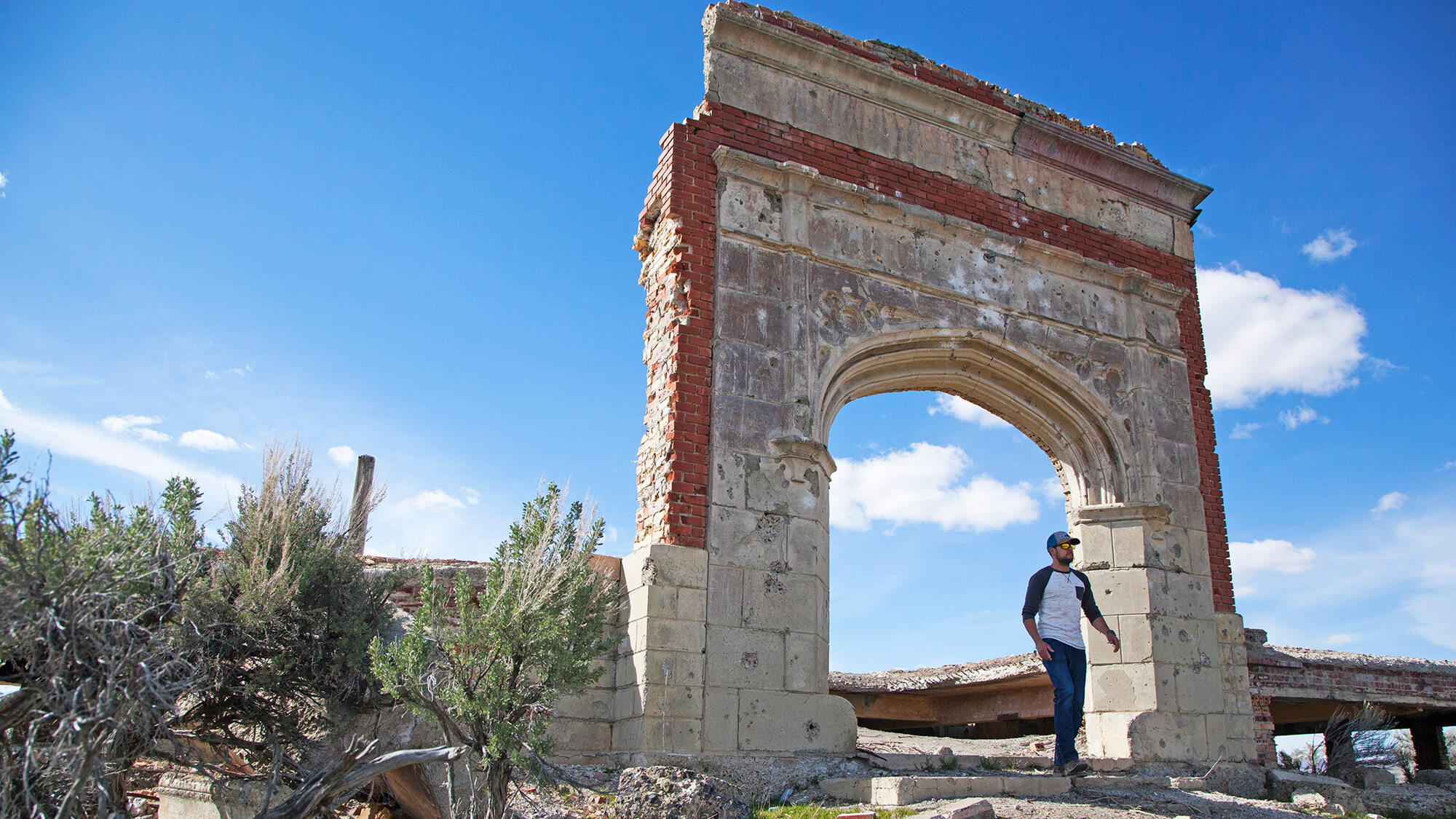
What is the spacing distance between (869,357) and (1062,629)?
255cm

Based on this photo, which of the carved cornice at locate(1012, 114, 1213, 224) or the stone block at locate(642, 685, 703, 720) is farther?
the carved cornice at locate(1012, 114, 1213, 224)

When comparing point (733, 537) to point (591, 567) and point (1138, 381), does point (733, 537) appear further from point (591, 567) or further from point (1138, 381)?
point (1138, 381)

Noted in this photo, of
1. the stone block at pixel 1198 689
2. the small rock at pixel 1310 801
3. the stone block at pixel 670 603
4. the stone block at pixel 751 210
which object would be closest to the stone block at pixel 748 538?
the stone block at pixel 670 603

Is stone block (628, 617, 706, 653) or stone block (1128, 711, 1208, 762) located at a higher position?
stone block (628, 617, 706, 653)

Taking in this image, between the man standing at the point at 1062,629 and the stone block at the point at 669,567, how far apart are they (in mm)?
2362

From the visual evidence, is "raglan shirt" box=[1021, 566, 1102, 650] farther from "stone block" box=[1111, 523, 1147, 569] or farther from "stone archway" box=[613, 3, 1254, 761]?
"stone block" box=[1111, 523, 1147, 569]

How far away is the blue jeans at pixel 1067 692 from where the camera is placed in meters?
6.75

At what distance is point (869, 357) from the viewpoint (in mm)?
8070

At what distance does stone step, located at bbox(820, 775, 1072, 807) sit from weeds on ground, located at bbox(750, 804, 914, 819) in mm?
126

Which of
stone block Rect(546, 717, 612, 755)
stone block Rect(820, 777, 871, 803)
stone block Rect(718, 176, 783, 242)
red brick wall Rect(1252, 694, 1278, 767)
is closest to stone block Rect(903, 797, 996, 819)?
stone block Rect(820, 777, 871, 803)

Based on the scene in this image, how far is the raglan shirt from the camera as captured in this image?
702 centimetres

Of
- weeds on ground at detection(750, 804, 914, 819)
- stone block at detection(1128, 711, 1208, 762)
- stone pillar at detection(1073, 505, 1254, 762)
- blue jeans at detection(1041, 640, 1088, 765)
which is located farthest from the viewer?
stone pillar at detection(1073, 505, 1254, 762)

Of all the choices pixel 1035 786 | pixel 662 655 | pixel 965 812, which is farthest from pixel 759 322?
pixel 965 812

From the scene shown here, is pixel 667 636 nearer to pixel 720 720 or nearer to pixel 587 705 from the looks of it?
pixel 720 720
